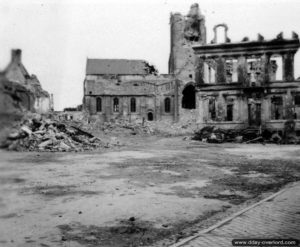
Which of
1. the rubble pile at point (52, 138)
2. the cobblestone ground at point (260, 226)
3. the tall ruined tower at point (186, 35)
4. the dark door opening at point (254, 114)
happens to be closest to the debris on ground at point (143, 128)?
the tall ruined tower at point (186, 35)

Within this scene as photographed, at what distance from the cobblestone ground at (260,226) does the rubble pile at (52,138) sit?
14248 millimetres

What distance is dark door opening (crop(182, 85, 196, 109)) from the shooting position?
51.9 m

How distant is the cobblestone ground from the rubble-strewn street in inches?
16.1

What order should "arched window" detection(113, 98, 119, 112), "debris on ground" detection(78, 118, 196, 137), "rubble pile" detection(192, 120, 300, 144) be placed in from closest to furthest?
"rubble pile" detection(192, 120, 300, 144) < "debris on ground" detection(78, 118, 196, 137) < "arched window" detection(113, 98, 119, 112)

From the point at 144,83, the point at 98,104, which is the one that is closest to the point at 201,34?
the point at 144,83

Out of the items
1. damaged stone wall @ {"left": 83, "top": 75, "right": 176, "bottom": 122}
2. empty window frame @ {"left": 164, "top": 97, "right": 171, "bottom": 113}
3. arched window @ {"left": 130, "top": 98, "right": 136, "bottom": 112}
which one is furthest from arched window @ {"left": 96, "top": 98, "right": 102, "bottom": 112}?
empty window frame @ {"left": 164, "top": 97, "right": 171, "bottom": 113}

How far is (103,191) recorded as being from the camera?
27.9 feet

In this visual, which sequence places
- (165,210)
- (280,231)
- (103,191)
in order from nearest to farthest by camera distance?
(280,231)
(165,210)
(103,191)

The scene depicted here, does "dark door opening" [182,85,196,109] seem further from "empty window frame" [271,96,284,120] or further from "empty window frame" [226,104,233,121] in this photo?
"empty window frame" [271,96,284,120]

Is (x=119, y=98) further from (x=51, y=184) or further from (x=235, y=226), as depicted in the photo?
(x=235, y=226)

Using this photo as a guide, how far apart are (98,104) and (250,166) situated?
41.1 metres

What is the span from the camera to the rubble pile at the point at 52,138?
19375mm

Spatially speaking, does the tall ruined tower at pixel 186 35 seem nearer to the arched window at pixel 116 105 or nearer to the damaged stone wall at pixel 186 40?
the damaged stone wall at pixel 186 40

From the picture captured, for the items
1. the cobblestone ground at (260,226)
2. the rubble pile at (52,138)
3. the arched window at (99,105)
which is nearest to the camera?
the cobblestone ground at (260,226)
